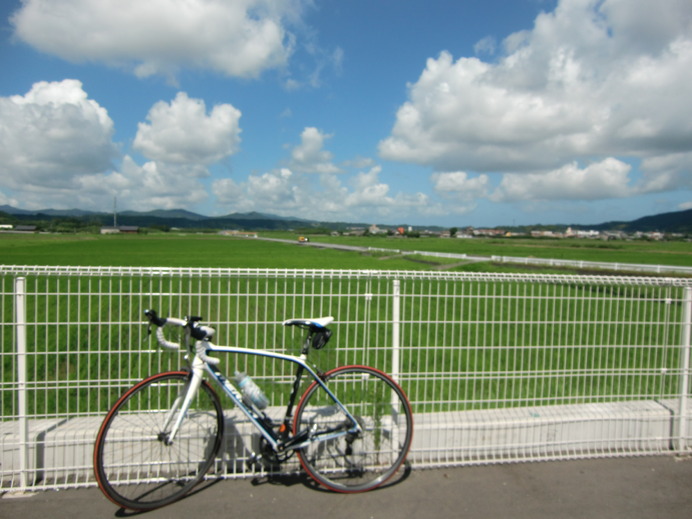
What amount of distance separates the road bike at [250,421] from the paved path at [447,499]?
0.15 meters

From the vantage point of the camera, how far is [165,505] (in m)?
3.79

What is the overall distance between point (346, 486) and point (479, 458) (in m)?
1.33

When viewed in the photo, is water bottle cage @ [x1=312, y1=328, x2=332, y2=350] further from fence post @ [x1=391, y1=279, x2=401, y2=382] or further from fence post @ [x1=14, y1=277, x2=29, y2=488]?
fence post @ [x1=14, y1=277, x2=29, y2=488]

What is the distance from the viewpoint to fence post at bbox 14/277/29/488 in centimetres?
394

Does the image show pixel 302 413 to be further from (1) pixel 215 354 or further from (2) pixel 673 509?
(2) pixel 673 509

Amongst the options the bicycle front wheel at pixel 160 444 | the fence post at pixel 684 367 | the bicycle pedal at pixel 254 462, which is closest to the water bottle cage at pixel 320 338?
the bicycle front wheel at pixel 160 444

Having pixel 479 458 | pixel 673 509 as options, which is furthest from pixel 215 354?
pixel 673 509

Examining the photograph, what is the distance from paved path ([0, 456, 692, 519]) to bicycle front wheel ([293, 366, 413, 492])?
7.1 inches

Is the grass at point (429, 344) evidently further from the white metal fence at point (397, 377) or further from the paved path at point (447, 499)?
the paved path at point (447, 499)

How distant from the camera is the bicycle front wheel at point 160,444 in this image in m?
3.88

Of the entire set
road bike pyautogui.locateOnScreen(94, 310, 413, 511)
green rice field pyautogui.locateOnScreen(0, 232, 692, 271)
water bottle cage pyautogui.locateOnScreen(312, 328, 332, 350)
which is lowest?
green rice field pyautogui.locateOnScreen(0, 232, 692, 271)

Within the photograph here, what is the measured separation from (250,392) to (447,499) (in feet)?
5.70

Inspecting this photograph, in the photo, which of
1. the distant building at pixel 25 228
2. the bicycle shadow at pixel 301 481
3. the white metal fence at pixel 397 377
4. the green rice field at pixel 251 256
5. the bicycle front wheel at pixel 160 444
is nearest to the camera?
the bicycle front wheel at pixel 160 444

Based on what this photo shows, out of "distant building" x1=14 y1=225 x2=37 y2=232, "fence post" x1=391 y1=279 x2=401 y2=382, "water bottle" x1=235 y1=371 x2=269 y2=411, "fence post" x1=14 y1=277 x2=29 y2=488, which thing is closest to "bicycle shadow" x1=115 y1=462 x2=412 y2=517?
"water bottle" x1=235 y1=371 x2=269 y2=411
